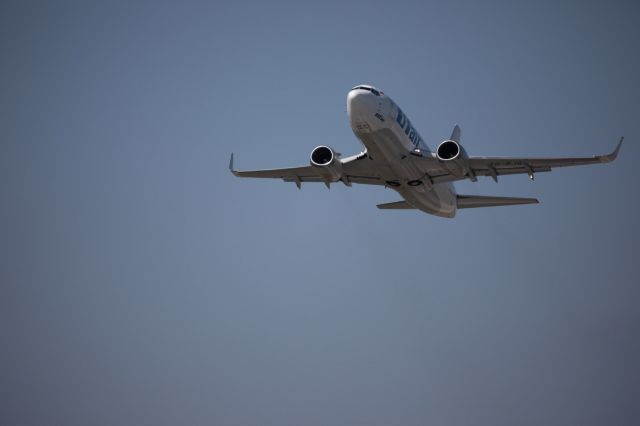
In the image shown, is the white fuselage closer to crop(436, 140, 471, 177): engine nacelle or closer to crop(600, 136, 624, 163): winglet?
crop(436, 140, 471, 177): engine nacelle

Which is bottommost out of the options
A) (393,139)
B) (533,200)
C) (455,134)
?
(533,200)

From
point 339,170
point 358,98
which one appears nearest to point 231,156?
point 339,170

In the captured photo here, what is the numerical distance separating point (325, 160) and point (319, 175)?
2005mm

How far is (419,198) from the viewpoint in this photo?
4928 cm

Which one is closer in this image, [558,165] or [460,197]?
[558,165]

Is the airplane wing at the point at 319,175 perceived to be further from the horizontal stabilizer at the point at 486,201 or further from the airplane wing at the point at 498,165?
the horizontal stabilizer at the point at 486,201

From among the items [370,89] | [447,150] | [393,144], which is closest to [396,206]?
[393,144]

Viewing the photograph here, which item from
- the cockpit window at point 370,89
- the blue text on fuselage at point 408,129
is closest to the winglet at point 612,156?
Answer: the blue text on fuselage at point 408,129

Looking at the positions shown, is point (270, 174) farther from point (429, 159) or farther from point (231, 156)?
point (429, 159)

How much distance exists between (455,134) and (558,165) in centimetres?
1027

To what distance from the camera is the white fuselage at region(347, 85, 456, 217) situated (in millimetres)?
42969

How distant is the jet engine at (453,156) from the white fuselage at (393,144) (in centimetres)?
119

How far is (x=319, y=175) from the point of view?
4878 cm

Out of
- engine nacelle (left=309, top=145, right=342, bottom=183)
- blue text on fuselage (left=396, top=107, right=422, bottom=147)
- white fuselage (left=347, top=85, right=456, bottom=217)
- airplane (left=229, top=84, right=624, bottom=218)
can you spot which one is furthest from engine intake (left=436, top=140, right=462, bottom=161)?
engine nacelle (left=309, top=145, right=342, bottom=183)
